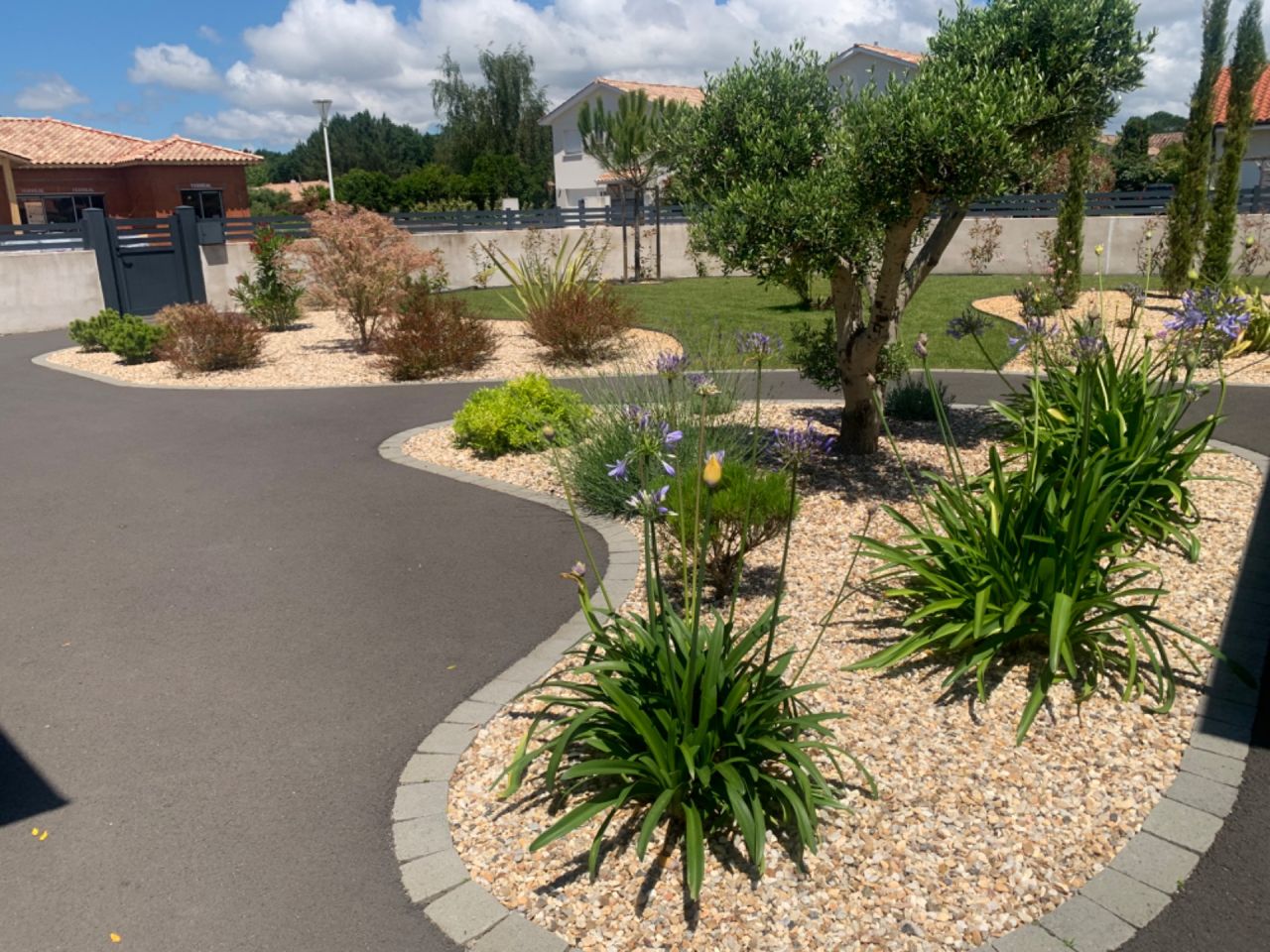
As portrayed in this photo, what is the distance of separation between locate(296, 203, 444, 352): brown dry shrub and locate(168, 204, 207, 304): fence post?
5308mm

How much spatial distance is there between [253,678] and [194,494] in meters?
3.58

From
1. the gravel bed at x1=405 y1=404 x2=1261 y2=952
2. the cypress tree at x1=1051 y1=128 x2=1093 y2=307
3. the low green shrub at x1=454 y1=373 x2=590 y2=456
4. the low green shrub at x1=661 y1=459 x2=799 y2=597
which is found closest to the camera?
the gravel bed at x1=405 y1=404 x2=1261 y2=952

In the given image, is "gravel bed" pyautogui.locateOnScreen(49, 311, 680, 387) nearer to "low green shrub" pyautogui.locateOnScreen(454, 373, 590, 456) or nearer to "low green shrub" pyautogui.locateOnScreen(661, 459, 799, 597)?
"low green shrub" pyautogui.locateOnScreen(454, 373, 590, 456)

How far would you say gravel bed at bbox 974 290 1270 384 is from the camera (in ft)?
35.6

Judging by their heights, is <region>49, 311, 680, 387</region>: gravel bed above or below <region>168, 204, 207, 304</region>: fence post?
below

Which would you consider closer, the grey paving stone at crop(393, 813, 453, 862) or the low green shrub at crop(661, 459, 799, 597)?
the grey paving stone at crop(393, 813, 453, 862)

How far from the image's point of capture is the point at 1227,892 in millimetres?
3016

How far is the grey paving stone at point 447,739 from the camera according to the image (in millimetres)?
3924

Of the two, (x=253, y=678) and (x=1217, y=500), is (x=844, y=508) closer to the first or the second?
(x=1217, y=500)

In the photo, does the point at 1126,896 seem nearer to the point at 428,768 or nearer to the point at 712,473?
the point at 712,473

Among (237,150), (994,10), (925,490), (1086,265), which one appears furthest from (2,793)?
(237,150)

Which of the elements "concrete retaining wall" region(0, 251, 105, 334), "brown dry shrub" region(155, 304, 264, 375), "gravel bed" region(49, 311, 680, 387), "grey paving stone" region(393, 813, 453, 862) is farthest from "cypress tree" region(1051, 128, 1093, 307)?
"concrete retaining wall" region(0, 251, 105, 334)

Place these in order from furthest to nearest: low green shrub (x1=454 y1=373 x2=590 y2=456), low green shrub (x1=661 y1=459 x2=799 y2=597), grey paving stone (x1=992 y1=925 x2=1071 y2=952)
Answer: low green shrub (x1=454 y1=373 x2=590 y2=456)
low green shrub (x1=661 y1=459 x2=799 y2=597)
grey paving stone (x1=992 y1=925 x2=1071 y2=952)

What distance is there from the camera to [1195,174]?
603 inches
